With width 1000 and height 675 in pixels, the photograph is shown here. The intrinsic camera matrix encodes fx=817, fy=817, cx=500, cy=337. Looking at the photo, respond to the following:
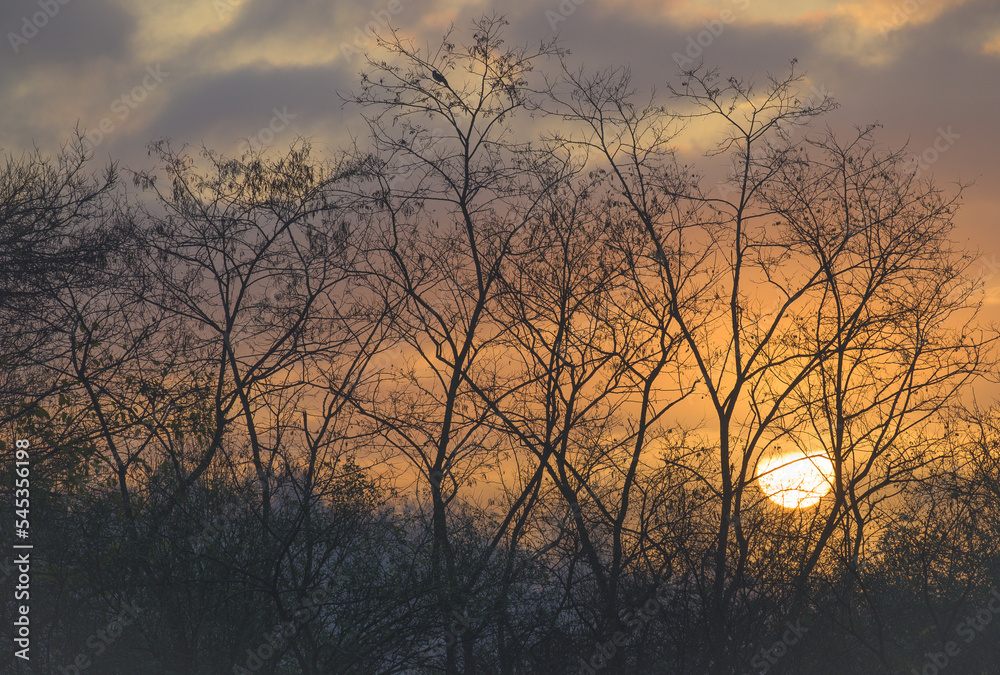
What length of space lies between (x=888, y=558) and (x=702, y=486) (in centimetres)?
984

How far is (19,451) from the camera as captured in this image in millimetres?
15383

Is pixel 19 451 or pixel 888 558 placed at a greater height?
pixel 19 451

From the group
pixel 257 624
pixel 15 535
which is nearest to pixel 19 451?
pixel 15 535

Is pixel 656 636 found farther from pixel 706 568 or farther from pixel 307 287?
pixel 307 287

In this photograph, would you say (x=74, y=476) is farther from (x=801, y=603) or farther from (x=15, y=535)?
(x=801, y=603)

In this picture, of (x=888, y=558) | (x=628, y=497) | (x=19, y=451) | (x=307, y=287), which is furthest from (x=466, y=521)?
(x=888, y=558)

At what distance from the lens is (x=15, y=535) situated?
17.8 m

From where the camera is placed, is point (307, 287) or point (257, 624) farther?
point (307, 287)

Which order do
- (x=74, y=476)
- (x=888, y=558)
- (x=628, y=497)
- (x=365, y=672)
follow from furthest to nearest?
(x=888, y=558)
(x=628, y=497)
(x=74, y=476)
(x=365, y=672)

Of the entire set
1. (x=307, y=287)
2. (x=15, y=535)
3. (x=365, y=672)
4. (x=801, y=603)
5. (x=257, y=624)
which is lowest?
(x=801, y=603)

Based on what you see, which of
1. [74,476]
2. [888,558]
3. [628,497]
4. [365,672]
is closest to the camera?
[365,672]

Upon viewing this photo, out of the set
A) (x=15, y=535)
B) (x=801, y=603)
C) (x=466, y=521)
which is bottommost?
(x=801, y=603)

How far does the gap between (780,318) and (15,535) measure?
758 inches

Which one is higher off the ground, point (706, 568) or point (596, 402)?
point (596, 402)
